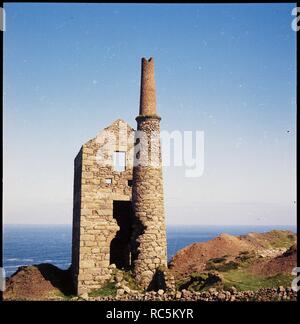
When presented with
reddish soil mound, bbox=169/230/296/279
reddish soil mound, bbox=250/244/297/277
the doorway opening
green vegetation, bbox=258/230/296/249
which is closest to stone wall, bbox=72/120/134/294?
the doorway opening

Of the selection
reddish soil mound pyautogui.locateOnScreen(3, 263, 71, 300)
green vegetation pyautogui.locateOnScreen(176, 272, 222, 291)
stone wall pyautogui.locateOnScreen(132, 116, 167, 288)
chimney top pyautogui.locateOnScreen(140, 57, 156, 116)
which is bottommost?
reddish soil mound pyautogui.locateOnScreen(3, 263, 71, 300)

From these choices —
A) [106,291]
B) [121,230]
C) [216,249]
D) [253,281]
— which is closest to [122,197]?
[121,230]

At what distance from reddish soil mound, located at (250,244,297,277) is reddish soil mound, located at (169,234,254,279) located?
4659mm

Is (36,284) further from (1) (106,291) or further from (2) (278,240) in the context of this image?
(2) (278,240)

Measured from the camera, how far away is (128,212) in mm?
22016

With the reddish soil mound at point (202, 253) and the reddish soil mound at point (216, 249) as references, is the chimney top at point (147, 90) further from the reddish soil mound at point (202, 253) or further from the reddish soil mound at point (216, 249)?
the reddish soil mound at point (202, 253)

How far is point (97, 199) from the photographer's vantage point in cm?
1930

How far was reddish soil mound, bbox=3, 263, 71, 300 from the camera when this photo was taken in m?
18.2

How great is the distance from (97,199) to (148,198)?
2.45 metres

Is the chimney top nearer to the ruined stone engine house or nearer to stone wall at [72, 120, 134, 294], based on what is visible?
the ruined stone engine house

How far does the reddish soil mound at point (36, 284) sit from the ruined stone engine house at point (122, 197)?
855 mm

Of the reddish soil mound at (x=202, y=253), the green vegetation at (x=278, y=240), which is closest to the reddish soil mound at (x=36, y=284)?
the reddish soil mound at (x=202, y=253)

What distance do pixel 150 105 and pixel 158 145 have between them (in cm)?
211
